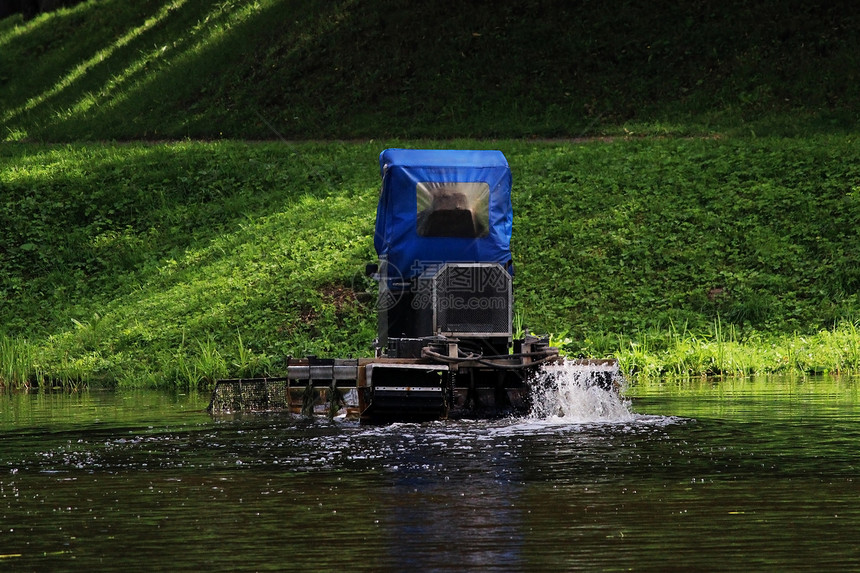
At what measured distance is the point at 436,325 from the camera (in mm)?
14930

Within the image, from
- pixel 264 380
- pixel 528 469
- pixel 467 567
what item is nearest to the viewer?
pixel 467 567

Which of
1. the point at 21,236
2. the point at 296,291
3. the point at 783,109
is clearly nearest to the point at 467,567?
the point at 296,291

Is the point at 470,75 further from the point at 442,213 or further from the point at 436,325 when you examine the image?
the point at 436,325

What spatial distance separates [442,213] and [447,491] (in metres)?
7.16

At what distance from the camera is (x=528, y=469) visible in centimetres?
1060

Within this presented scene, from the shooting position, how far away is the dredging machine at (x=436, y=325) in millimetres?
14102

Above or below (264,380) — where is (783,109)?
above

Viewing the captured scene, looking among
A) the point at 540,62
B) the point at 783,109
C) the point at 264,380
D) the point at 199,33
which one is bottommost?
the point at 264,380

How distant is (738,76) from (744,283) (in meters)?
12.5

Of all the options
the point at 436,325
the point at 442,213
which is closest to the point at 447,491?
the point at 436,325

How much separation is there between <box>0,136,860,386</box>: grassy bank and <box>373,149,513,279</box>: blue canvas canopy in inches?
196

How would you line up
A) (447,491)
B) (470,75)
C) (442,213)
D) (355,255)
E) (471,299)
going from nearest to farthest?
1. (447,491)
2. (471,299)
3. (442,213)
4. (355,255)
5. (470,75)

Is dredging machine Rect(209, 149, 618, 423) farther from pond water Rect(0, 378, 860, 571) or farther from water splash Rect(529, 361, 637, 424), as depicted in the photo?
pond water Rect(0, 378, 860, 571)

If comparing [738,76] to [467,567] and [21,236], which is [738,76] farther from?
[467,567]
